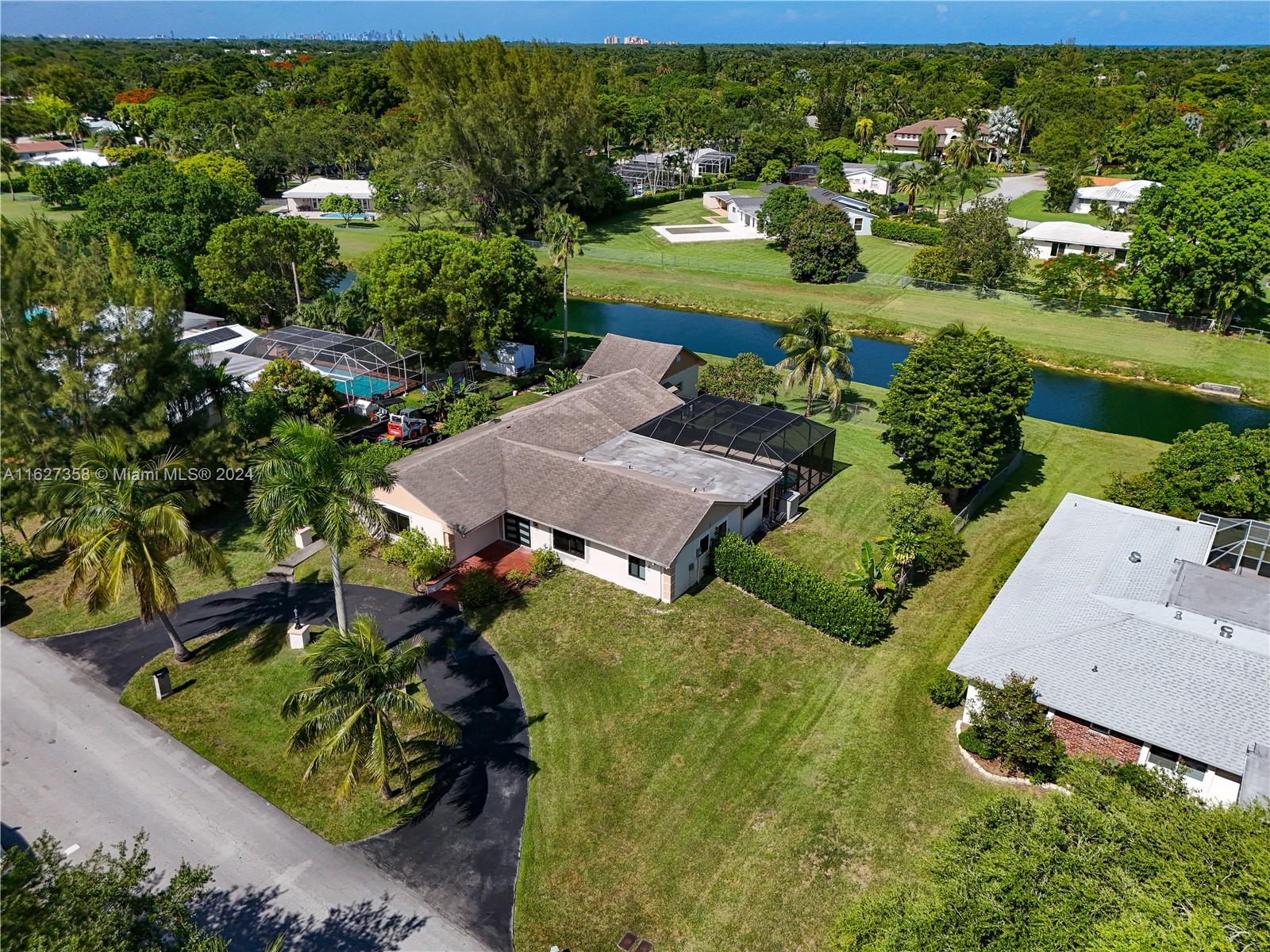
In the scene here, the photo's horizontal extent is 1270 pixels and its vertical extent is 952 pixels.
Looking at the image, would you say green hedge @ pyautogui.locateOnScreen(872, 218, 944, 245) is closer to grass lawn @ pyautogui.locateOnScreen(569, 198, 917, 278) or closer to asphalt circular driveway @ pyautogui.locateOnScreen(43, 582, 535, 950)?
grass lawn @ pyautogui.locateOnScreen(569, 198, 917, 278)

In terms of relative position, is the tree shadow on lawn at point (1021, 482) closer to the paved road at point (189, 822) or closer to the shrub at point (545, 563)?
the shrub at point (545, 563)

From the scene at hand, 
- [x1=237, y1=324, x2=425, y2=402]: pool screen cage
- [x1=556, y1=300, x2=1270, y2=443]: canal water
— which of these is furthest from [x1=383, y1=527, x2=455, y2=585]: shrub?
[x1=556, y1=300, x2=1270, y2=443]: canal water

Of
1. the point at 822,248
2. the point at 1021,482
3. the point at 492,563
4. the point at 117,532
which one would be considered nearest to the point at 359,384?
the point at 492,563

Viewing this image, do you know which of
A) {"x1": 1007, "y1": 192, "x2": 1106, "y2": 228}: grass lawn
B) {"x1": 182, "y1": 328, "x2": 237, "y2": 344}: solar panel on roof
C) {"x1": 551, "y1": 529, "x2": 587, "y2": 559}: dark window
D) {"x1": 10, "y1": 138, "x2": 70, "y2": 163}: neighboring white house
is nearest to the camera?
{"x1": 551, "y1": 529, "x2": 587, "y2": 559}: dark window

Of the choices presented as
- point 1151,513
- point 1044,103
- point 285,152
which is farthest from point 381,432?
point 1044,103

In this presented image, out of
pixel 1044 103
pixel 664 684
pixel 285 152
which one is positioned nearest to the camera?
pixel 664 684

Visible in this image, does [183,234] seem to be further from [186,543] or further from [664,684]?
[664,684]
